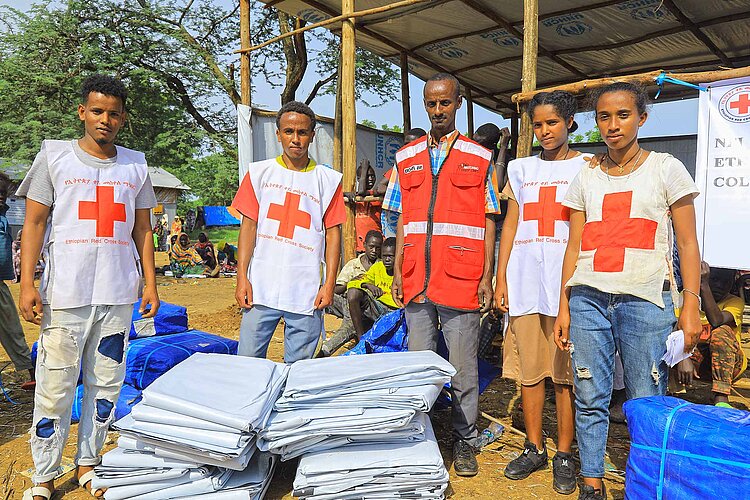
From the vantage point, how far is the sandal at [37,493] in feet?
8.04

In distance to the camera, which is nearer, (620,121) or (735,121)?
(620,121)

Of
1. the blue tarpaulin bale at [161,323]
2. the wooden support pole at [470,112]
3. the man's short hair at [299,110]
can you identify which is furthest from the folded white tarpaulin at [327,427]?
the wooden support pole at [470,112]

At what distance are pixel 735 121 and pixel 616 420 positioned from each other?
1.97 m

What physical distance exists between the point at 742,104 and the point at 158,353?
3.84 m

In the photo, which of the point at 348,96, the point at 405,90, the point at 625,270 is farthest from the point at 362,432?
the point at 405,90

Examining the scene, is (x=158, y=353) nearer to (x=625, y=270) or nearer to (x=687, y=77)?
(x=625, y=270)

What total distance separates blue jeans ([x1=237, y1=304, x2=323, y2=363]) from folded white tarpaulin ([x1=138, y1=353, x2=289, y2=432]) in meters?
0.16

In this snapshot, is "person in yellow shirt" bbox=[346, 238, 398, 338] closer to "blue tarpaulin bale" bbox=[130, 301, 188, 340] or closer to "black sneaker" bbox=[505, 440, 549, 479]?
"blue tarpaulin bale" bbox=[130, 301, 188, 340]

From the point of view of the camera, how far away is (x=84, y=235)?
2.57m

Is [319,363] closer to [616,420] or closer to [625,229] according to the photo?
[625,229]

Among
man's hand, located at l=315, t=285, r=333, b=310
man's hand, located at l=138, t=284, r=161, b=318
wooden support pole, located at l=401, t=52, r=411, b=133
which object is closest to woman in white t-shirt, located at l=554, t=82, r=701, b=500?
man's hand, located at l=315, t=285, r=333, b=310

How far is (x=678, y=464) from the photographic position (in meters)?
1.98

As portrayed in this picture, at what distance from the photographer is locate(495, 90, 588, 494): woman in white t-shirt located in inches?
107

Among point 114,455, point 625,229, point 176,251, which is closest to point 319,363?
point 114,455
